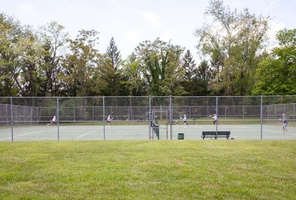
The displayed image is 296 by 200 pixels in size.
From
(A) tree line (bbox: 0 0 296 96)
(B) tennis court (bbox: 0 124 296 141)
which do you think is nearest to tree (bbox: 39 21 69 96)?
(A) tree line (bbox: 0 0 296 96)

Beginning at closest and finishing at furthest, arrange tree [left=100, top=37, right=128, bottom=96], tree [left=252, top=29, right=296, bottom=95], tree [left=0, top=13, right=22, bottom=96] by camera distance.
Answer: tree [left=0, top=13, right=22, bottom=96], tree [left=252, top=29, right=296, bottom=95], tree [left=100, top=37, right=128, bottom=96]

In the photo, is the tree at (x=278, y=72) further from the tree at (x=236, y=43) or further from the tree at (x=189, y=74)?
the tree at (x=189, y=74)

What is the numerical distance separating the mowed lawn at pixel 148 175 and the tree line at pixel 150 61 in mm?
32264

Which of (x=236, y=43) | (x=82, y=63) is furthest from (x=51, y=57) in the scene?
(x=236, y=43)

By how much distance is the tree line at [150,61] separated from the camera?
39.8 metres

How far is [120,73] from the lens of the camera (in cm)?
5409


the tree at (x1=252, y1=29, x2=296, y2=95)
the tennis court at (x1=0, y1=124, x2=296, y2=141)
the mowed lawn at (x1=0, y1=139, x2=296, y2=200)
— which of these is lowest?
the tennis court at (x1=0, y1=124, x2=296, y2=141)

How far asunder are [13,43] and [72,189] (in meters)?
37.8

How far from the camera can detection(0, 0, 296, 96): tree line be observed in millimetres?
39750

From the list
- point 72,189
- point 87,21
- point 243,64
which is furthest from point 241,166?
point 87,21

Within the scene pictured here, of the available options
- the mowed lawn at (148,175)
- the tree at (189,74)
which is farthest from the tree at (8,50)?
the mowed lawn at (148,175)

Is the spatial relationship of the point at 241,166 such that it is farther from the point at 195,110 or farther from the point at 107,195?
the point at 195,110

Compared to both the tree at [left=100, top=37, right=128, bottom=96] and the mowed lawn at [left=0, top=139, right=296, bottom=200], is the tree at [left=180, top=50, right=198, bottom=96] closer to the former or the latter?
the tree at [left=100, top=37, right=128, bottom=96]

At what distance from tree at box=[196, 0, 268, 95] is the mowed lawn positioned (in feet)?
114
